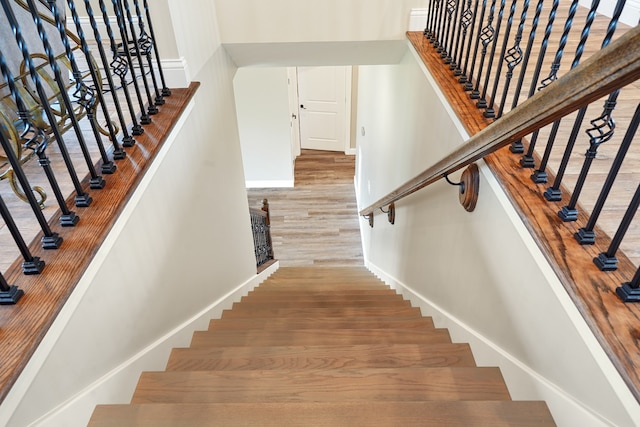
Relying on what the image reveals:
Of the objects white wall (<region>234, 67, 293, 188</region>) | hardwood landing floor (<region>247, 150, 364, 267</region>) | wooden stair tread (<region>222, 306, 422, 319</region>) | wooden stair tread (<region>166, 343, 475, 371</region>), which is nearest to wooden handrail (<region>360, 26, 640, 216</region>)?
wooden stair tread (<region>166, 343, 475, 371</region>)

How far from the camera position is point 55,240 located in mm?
1189

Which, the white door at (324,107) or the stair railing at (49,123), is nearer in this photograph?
the stair railing at (49,123)

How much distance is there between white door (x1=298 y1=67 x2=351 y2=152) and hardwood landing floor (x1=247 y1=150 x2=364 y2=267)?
0.41 m

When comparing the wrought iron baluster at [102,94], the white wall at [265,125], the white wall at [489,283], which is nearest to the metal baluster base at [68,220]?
the wrought iron baluster at [102,94]

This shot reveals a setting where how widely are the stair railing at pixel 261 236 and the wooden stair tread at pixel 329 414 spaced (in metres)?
3.49

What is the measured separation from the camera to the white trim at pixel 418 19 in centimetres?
286

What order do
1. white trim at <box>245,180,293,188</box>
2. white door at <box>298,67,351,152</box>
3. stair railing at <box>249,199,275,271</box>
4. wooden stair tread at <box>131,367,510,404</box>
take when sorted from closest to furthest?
1. wooden stair tread at <box>131,367,510,404</box>
2. stair railing at <box>249,199,275,271</box>
3. white trim at <box>245,180,293,188</box>
4. white door at <box>298,67,351,152</box>

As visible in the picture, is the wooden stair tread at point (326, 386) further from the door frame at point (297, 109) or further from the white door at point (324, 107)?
the white door at point (324, 107)

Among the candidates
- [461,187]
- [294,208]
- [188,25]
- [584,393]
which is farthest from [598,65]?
[294,208]

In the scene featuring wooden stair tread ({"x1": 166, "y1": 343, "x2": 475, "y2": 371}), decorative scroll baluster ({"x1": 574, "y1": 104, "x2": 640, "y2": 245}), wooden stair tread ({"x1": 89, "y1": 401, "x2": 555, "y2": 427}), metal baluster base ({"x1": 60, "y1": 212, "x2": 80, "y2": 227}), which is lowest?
wooden stair tread ({"x1": 166, "y1": 343, "x2": 475, "y2": 371})

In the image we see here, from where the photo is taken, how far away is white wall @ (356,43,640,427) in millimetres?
974

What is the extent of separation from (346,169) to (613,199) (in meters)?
6.46

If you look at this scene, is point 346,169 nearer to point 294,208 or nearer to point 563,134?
point 294,208

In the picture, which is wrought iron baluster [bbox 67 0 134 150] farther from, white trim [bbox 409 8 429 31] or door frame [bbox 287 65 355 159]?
door frame [bbox 287 65 355 159]
